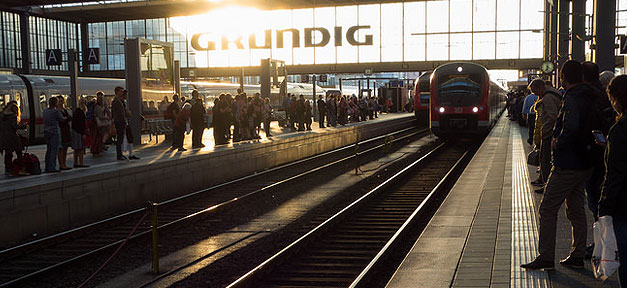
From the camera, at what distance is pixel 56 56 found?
24203 mm

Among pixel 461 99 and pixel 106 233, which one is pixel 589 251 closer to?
pixel 106 233

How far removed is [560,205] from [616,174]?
1823 mm

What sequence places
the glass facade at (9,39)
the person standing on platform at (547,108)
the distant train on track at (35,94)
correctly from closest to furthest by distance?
the person standing on platform at (547,108)
the distant train on track at (35,94)
the glass facade at (9,39)

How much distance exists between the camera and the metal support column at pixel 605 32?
19.8 m

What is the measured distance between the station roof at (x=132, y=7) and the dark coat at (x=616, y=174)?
4278 cm

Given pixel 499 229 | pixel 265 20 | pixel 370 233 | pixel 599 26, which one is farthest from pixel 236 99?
pixel 265 20

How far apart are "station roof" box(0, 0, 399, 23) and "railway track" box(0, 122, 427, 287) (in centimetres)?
3279

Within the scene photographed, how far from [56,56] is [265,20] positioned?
113ft

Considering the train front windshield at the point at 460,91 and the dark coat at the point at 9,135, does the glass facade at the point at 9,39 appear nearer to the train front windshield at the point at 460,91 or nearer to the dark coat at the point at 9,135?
the train front windshield at the point at 460,91

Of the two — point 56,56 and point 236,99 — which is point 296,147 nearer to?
point 236,99

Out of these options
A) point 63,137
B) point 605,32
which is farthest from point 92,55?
point 605,32

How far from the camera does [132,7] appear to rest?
49406mm

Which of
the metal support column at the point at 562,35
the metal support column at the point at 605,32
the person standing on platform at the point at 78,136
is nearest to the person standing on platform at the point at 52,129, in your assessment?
the person standing on platform at the point at 78,136

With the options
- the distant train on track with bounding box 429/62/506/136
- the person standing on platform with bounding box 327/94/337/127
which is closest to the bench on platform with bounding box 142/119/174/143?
the distant train on track with bounding box 429/62/506/136
